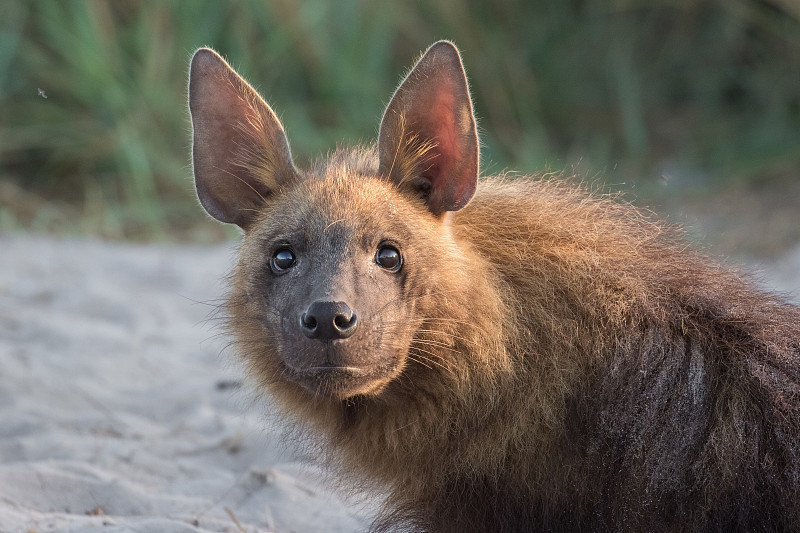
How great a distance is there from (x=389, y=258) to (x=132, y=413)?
7.39 feet

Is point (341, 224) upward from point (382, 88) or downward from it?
downward

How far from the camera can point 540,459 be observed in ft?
8.43

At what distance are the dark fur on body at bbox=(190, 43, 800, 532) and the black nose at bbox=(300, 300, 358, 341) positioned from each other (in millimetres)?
42

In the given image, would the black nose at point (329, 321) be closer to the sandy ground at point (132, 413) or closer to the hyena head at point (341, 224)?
the hyena head at point (341, 224)

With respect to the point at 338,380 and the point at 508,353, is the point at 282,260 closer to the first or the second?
the point at 338,380

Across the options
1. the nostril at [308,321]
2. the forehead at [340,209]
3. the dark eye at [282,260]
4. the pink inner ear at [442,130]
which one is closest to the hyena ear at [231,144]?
the forehead at [340,209]

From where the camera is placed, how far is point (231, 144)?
10.0 ft

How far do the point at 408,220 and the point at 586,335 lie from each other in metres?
0.59

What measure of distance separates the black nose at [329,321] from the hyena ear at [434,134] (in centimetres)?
54

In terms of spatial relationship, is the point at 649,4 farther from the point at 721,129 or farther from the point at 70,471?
the point at 70,471

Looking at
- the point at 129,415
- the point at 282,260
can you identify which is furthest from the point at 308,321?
the point at 129,415

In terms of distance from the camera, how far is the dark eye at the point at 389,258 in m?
2.67

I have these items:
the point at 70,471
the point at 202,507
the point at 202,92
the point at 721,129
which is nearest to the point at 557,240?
the point at 202,92

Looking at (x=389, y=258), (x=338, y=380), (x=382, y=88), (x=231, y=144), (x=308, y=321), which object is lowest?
(x=338, y=380)
